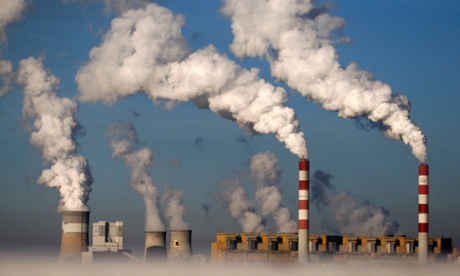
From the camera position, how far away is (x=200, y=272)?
70.9 metres

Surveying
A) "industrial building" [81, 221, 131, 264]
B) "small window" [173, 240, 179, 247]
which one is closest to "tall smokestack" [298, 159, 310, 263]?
"small window" [173, 240, 179, 247]

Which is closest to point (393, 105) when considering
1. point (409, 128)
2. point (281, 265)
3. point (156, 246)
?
point (409, 128)

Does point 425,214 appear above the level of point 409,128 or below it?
below

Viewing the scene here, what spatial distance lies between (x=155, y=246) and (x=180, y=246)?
6.78ft

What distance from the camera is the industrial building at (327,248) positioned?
78375 mm

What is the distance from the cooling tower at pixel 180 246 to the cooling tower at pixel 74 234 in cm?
653

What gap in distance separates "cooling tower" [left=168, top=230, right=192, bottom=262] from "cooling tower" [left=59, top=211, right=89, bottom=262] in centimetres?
653

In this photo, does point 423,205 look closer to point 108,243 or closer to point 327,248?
point 327,248

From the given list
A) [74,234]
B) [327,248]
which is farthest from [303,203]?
[74,234]

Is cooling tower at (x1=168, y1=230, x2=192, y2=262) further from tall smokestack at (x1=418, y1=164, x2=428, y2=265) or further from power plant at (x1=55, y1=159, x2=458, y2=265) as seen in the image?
tall smokestack at (x1=418, y1=164, x2=428, y2=265)

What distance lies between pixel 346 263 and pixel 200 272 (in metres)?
12.7

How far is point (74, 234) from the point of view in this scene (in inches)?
3221

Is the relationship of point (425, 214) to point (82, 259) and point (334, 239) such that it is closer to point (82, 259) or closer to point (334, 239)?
point (334, 239)

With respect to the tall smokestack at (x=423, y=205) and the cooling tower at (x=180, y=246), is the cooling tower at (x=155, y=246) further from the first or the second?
the tall smokestack at (x=423, y=205)
